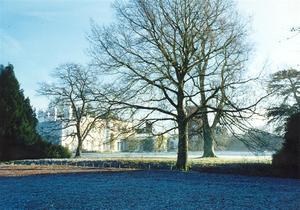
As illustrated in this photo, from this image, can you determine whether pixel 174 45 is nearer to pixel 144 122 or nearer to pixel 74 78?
pixel 144 122

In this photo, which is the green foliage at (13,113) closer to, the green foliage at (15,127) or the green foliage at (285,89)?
the green foliage at (15,127)

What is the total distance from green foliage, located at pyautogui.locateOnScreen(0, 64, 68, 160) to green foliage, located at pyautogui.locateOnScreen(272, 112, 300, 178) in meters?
19.9

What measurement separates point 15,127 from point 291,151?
21.1 m

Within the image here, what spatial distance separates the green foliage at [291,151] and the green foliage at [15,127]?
19928mm

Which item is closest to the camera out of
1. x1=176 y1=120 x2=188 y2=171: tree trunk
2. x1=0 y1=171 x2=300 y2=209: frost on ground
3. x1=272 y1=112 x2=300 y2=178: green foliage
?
x1=0 y1=171 x2=300 y2=209: frost on ground

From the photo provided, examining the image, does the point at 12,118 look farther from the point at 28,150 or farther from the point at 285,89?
the point at 285,89

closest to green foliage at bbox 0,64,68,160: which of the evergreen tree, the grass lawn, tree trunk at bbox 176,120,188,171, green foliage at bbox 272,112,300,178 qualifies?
the evergreen tree

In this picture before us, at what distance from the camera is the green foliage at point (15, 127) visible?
104ft

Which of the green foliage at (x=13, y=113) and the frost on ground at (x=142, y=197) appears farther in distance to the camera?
the green foliage at (x=13, y=113)

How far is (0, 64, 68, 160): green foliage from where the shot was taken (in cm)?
3158

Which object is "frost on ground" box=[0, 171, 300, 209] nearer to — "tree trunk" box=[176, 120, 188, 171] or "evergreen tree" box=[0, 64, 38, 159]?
"tree trunk" box=[176, 120, 188, 171]

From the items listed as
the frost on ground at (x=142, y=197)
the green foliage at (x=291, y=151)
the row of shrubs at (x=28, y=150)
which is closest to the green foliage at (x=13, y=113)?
the row of shrubs at (x=28, y=150)

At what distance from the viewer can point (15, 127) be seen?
104ft

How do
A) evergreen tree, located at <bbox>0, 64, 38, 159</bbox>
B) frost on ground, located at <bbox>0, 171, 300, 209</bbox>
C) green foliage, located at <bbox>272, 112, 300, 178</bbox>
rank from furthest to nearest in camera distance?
evergreen tree, located at <bbox>0, 64, 38, 159</bbox> → green foliage, located at <bbox>272, 112, 300, 178</bbox> → frost on ground, located at <bbox>0, 171, 300, 209</bbox>
